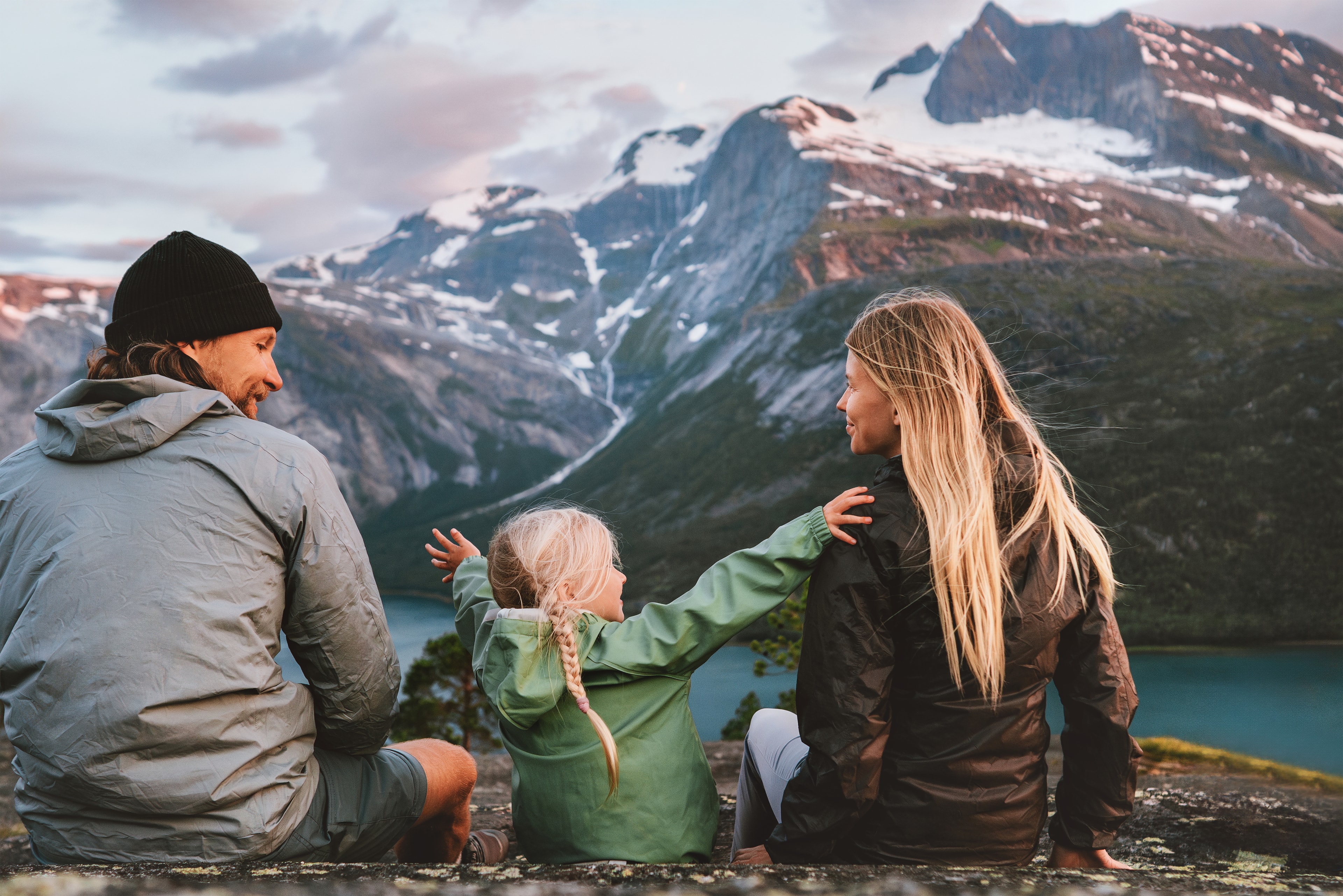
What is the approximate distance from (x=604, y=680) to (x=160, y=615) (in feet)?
5.24

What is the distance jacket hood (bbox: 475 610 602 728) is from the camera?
3438 mm

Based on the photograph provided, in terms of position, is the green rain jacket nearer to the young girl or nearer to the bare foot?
the young girl

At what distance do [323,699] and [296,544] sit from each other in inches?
27.3

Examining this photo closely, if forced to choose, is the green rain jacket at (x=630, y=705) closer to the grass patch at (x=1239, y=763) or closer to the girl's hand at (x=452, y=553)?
the girl's hand at (x=452, y=553)

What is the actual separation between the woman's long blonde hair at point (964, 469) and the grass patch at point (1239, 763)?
8.91 ft

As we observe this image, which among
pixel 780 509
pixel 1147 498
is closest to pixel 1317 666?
pixel 1147 498

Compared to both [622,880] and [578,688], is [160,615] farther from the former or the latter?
[622,880]

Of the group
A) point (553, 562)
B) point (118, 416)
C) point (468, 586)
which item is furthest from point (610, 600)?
point (118, 416)

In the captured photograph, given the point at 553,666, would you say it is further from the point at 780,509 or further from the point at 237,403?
the point at 780,509

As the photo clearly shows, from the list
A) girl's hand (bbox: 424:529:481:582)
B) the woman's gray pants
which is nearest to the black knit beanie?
girl's hand (bbox: 424:529:481:582)

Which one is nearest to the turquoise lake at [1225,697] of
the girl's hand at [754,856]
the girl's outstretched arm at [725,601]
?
the girl's hand at [754,856]

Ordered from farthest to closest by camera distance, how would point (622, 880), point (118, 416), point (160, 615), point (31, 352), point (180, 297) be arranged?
point (31, 352) < point (180, 297) < point (118, 416) < point (160, 615) < point (622, 880)

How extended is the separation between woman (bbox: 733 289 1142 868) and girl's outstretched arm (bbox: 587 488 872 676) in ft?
0.41

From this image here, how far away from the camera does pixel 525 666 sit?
346 centimetres
